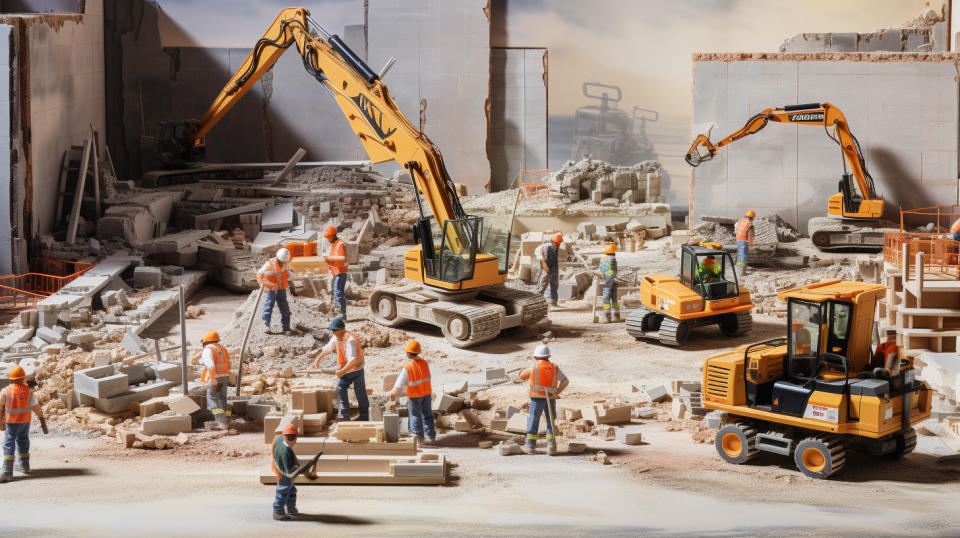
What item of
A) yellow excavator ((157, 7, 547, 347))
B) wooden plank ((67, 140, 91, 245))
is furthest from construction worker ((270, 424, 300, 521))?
wooden plank ((67, 140, 91, 245))

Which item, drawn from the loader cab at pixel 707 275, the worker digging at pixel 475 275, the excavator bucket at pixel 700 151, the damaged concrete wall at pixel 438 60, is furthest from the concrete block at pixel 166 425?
the damaged concrete wall at pixel 438 60

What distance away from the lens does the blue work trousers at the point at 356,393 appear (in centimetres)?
1241

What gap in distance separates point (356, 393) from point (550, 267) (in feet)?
23.4

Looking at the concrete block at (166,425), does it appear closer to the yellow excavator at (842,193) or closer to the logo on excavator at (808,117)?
the yellow excavator at (842,193)

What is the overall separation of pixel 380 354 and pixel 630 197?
11581 mm

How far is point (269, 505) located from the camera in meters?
10.1

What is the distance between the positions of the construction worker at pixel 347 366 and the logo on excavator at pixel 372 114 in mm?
5836

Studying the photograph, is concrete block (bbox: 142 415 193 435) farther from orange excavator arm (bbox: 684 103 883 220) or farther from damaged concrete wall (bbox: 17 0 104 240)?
orange excavator arm (bbox: 684 103 883 220)

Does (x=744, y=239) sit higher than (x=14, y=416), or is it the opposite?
(x=744, y=239)

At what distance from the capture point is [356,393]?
12.5 meters

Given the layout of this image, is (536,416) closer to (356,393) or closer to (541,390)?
(541,390)

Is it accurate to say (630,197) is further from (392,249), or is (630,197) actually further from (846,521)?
(846,521)

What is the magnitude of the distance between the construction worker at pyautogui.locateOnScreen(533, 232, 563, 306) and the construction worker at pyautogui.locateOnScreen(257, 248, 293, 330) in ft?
15.7

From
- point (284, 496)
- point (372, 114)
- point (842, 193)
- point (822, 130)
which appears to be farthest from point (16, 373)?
point (822, 130)
